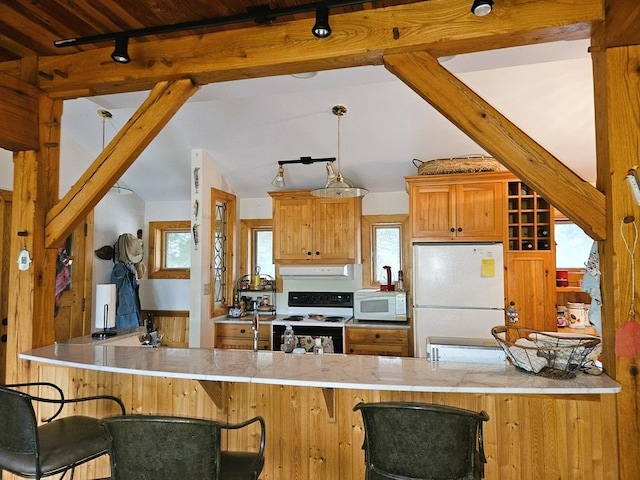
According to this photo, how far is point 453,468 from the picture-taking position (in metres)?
1.19

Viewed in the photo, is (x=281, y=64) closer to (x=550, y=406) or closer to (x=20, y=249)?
(x=20, y=249)

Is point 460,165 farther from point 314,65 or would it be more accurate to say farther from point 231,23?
point 231,23

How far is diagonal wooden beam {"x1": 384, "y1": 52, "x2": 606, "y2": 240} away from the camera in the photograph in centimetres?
155

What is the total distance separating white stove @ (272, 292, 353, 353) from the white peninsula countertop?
2025 millimetres

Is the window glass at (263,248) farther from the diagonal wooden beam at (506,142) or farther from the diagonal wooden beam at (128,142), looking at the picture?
the diagonal wooden beam at (506,142)

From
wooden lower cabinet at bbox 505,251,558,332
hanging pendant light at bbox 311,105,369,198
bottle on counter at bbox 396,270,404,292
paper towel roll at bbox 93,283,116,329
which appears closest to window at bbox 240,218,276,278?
bottle on counter at bbox 396,270,404,292

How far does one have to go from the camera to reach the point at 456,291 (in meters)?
3.40

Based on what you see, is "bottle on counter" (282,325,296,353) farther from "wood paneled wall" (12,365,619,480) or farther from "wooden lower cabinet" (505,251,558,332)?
"wooden lower cabinet" (505,251,558,332)

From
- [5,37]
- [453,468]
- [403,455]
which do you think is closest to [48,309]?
[5,37]

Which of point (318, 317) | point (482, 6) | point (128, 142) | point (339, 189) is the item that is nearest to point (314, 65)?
point (482, 6)

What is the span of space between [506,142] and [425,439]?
1186 millimetres

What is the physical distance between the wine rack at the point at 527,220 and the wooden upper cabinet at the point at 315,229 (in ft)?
4.98

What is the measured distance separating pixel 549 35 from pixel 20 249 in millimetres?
2815

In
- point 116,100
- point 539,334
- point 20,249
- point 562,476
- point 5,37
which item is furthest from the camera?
point 116,100
